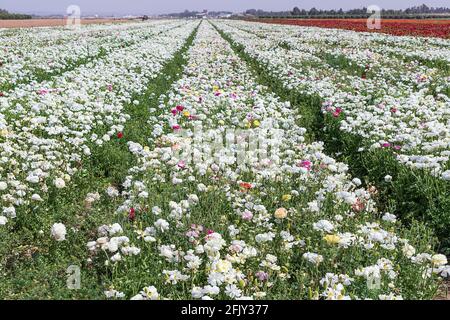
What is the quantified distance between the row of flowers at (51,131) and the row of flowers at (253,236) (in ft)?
3.06

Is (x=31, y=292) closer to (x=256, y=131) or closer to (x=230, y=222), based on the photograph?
(x=230, y=222)

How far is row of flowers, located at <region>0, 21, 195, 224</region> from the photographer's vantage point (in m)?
6.13

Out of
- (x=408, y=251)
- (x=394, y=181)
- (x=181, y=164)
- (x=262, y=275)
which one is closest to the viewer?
(x=262, y=275)

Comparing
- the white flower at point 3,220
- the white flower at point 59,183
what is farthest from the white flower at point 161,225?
the white flower at point 59,183

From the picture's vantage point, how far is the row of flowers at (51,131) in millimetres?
6133

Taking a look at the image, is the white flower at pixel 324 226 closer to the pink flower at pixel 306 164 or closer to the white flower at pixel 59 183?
Result: the pink flower at pixel 306 164

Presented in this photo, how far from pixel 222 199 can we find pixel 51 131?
10.3 ft

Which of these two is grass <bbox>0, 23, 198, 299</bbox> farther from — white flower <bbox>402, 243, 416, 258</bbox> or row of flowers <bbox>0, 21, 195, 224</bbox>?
white flower <bbox>402, 243, 416, 258</bbox>

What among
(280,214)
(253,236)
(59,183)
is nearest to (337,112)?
(280,214)

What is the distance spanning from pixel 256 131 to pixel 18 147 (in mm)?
3807

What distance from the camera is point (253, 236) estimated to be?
5090mm

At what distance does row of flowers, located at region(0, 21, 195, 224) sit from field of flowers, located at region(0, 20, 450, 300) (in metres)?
0.03

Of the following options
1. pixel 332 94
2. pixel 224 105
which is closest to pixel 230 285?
pixel 224 105

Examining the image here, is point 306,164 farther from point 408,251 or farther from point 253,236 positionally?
point 408,251
